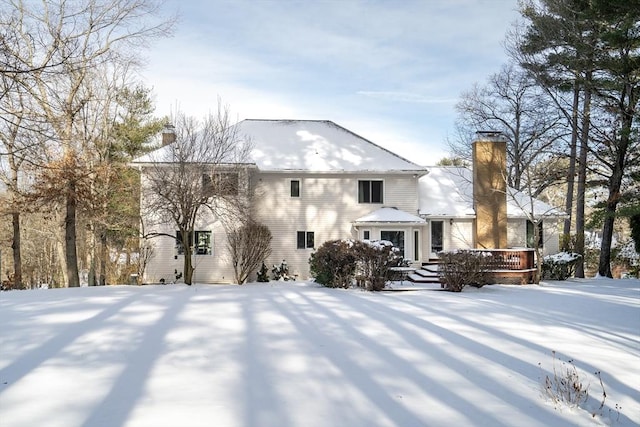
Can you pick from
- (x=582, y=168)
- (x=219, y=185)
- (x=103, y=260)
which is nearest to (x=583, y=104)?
(x=582, y=168)

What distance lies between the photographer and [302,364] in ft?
20.0

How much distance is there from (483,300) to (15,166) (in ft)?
64.1

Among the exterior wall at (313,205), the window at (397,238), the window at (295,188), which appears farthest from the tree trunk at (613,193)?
the window at (295,188)

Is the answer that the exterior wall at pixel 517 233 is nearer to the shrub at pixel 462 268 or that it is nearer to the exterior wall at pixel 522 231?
the exterior wall at pixel 522 231

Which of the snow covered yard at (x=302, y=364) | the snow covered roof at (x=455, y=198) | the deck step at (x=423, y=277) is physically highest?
the snow covered roof at (x=455, y=198)

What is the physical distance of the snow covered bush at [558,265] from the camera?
66.3 feet

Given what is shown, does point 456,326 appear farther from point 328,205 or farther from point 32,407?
point 328,205

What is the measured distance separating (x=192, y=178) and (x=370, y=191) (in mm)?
9659

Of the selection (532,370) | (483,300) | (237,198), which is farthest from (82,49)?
(532,370)

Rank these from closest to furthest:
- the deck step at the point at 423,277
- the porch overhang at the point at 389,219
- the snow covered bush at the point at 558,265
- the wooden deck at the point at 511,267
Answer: the deck step at the point at 423,277, the wooden deck at the point at 511,267, the snow covered bush at the point at 558,265, the porch overhang at the point at 389,219

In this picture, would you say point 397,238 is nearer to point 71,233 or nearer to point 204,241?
point 204,241

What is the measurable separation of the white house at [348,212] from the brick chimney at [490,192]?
0.05 m

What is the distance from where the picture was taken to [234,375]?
5.61 meters

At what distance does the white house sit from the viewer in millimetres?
21656
